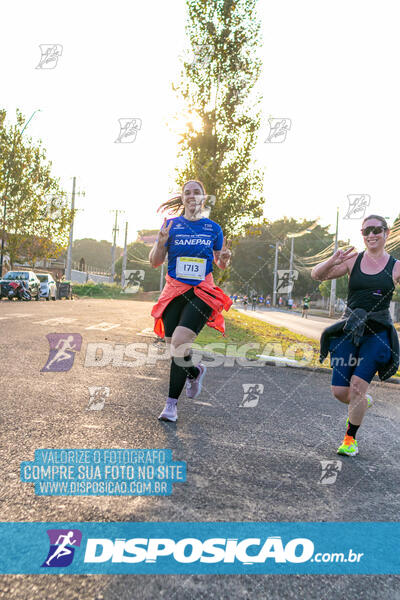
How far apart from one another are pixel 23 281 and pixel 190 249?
83.1 feet

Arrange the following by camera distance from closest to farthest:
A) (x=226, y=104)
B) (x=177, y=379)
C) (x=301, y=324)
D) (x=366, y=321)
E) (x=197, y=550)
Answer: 1. (x=197, y=550)
2. (x=366, y=321)
3. (x=177, y=379)
4. (x=226, y=104)
5. (x=301, y=324)

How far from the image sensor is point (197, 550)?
2012 mm

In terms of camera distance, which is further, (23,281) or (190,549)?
(23,281)

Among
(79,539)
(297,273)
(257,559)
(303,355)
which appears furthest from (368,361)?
(297,273)

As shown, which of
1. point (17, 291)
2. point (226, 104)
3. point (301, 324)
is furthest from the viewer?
point (17, 291)

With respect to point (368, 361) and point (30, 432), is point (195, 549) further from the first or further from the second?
point (368, 361)

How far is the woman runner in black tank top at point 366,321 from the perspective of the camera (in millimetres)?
3697

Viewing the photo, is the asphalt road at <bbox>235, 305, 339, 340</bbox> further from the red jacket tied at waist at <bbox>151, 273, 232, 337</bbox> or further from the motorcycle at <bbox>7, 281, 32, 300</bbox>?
the motorcycle at <bbox>7, 281, 32, 300</bbox>

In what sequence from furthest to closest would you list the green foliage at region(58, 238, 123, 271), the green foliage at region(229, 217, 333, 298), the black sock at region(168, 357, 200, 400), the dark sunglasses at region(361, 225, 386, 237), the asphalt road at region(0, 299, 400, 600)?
the green foliage at region(58, 238, 123, 271), the green foliage at region(229, 217, 333, 298), the black sock at region(168, 357, 200, 400), the dark sunglasses at region(361, 225, 386, 237), the asphalt road at region(0, 299, 400, 600)

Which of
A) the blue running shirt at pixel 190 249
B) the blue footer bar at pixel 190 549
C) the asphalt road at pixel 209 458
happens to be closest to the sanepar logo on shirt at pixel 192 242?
the blue running shirt at pixel 190 249

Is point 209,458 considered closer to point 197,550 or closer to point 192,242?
point 197,550

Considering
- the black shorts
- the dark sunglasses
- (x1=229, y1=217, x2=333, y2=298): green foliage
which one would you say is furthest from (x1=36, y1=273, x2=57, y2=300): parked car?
(x1=229, y1=217, x2=333, y2=298): green foliage

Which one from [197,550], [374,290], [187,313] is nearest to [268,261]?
[187,313]

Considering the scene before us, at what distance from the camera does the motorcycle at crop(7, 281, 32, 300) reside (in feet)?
87.8
